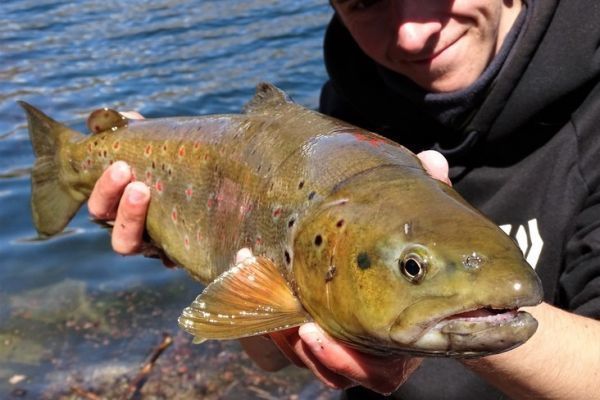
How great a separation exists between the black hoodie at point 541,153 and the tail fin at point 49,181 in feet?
5.29

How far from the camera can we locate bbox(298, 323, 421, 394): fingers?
212cm

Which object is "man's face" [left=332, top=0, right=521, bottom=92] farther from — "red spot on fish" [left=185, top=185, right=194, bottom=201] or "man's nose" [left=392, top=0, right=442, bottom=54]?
"red spot on fish" [left=185, top=185, right=194, bottom=201]

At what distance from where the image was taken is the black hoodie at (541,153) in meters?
2.98

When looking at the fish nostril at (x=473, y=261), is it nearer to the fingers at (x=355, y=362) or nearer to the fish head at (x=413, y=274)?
the fish head at (x=413, y=274)

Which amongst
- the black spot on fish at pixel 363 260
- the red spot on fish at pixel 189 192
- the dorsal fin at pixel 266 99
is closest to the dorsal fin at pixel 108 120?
the red spot on fish at pixel 189 192

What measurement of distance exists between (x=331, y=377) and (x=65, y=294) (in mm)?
4120

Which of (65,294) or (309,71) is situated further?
(309,71)

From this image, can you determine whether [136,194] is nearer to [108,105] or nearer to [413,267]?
[413,267]

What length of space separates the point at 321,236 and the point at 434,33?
128cm

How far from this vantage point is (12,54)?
11.3 meters

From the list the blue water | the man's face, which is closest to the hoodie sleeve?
the man's face

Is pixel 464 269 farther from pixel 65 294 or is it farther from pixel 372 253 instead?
pixel 65 294

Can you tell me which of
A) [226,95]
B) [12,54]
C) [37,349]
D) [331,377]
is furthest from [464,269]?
[12,54]

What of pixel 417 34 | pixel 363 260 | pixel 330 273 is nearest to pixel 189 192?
pixel 417 34
